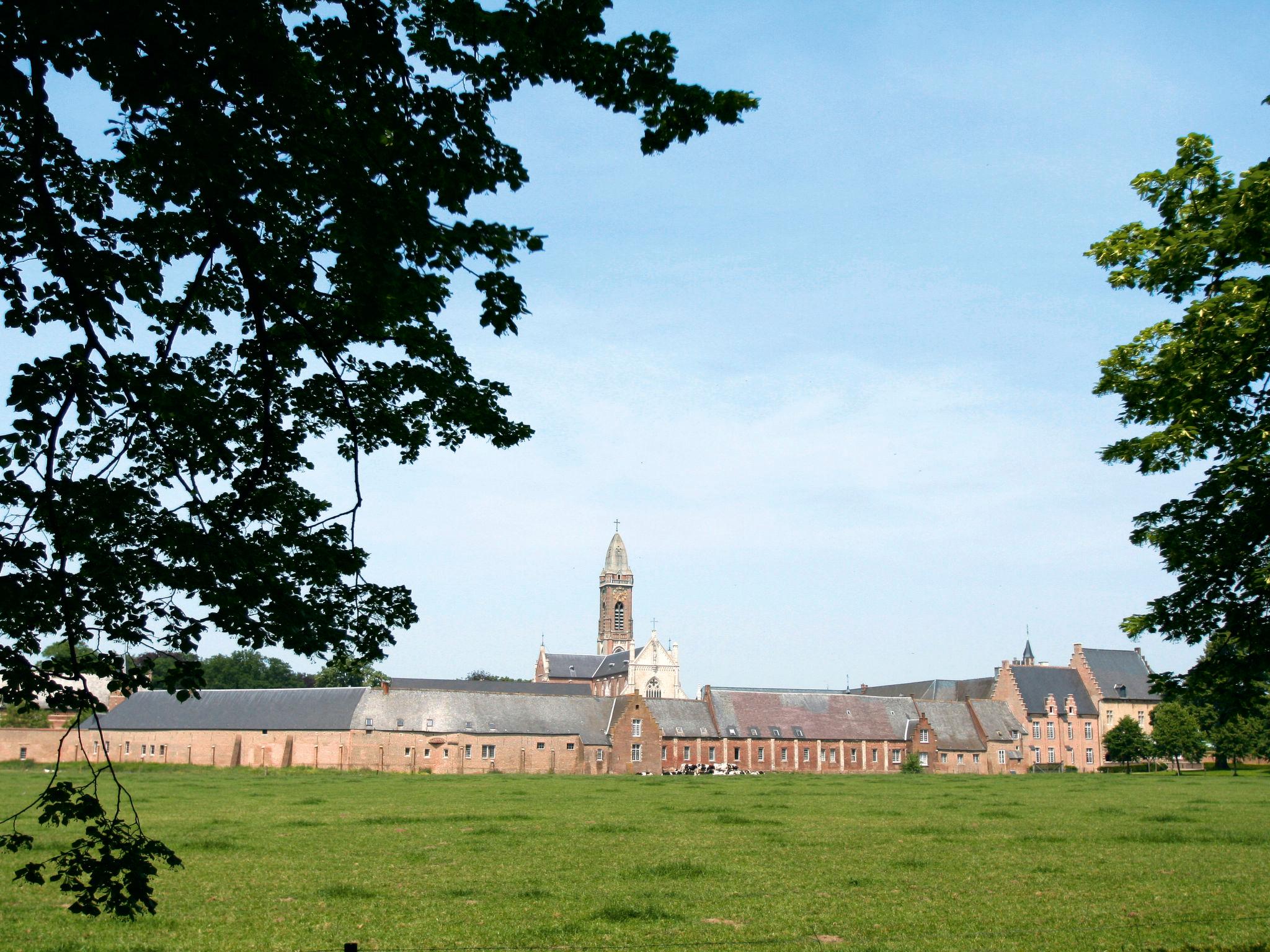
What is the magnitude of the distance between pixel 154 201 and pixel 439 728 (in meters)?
70.9

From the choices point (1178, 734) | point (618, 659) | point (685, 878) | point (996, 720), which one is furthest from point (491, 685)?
point (685, 878)

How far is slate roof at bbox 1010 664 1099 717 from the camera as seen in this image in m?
91.4

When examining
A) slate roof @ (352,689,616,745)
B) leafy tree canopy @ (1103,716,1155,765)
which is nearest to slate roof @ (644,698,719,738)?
slate roof @ (352,689,616,745)

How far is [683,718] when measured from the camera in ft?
263

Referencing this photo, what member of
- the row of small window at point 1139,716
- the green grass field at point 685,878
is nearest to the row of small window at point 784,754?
the row of small window at point 1139,716

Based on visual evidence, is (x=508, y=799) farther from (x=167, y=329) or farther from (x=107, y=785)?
(x=167, y=329)

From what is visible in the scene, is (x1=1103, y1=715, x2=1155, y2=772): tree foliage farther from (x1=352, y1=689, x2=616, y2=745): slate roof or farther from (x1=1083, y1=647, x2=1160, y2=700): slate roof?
(x1=352, y1=689, x2=616, y2=745): slate roof

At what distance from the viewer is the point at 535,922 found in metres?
13.3

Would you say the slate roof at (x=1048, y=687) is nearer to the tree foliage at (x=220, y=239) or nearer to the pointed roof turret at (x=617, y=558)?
the pointed roof turret at (x=617, y=558)

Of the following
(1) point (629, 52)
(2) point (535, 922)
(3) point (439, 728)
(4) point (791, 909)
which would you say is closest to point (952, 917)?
(4) point (791, 909)

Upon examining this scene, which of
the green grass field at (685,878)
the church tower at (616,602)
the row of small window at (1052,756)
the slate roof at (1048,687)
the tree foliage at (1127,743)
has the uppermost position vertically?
the church tower at (616,602)

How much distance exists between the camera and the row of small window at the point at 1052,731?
90875 millimetres

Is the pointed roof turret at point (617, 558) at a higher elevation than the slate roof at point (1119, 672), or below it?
higher

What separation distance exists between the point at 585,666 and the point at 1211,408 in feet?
404
